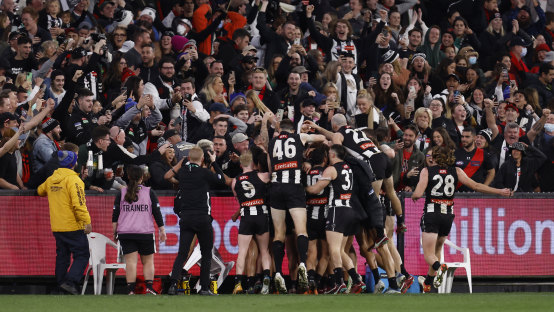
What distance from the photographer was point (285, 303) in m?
14.2

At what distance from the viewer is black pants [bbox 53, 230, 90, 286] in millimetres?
16219

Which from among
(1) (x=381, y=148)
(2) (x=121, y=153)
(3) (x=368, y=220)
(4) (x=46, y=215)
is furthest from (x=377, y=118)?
(4) (x=46, y=215)

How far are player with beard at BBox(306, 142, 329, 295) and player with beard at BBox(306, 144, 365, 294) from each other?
19 centimetres

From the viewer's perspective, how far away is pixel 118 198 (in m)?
16.5

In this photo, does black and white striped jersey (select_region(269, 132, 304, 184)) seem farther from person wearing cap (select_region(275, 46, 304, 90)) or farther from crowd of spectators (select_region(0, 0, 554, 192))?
person wearing cap (select_region(275, 46, 304, 90))

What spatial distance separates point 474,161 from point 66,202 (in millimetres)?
7027

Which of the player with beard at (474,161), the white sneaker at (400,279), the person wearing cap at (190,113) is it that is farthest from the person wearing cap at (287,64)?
the white sneaker at (400,279)

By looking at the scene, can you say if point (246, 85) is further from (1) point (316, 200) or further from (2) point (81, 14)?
(1) point (316, 200)

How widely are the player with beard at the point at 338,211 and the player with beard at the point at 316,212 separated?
7.6 inches

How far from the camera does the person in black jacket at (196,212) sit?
1579cm

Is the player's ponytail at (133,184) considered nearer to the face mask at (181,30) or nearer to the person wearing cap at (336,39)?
the face mask at (181,30)

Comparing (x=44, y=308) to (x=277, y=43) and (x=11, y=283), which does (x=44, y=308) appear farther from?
(x=277, y=43)

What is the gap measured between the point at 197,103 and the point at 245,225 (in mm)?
3393

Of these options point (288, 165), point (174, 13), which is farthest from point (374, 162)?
point (174, 13)
